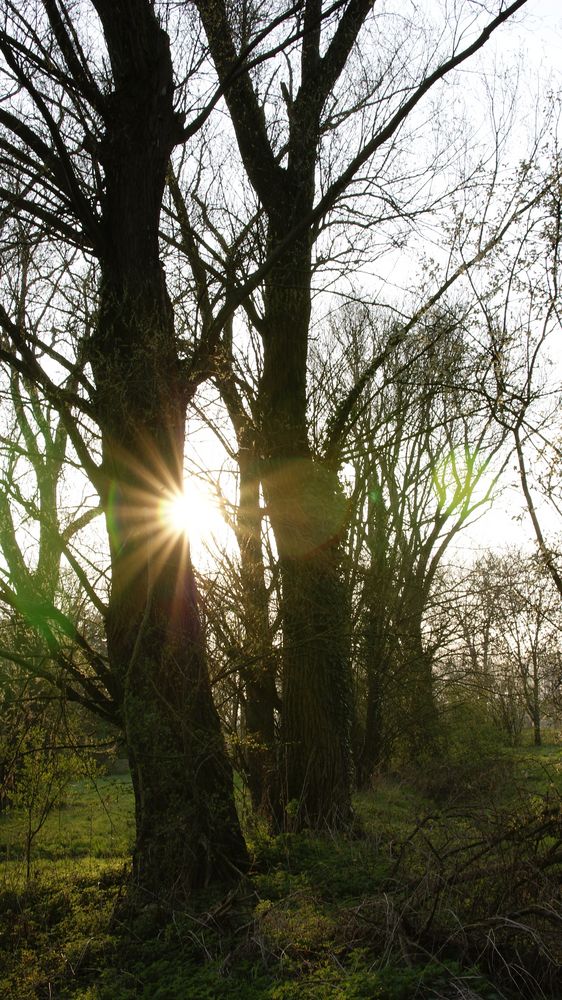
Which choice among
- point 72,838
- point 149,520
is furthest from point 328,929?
point 72,838

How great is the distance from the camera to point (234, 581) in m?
7.97

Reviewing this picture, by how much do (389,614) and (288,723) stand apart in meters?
2.15

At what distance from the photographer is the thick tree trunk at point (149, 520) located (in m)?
5.93

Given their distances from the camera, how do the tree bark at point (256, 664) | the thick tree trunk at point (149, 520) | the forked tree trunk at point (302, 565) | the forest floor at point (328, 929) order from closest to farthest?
the forest floor at point (328, 929), the thick tree trunk at point (149, 520), the tree bark at point (256, 664), the forked tree trunk at point (302, 565)

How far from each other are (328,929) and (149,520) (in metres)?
3.08

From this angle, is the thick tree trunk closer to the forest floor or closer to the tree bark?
the forest floor

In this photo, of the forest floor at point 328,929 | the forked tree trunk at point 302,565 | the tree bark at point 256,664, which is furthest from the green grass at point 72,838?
the forked tree trunk at point 302,565

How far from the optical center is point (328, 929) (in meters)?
4.71

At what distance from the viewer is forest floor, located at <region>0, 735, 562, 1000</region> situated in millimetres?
3998

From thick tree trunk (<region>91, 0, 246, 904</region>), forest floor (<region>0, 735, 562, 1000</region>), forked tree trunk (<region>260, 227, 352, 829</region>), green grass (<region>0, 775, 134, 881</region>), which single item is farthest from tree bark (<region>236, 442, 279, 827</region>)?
forest floor (<region>0, 735, 562, 1000</region>)

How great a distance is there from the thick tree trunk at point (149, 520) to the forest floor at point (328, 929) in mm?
470

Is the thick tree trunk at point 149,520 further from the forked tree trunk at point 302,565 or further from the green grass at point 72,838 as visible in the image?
the forked tree trunk at point 302,565

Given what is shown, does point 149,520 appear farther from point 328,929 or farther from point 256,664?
point 328,929

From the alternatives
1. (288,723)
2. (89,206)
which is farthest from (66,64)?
(288,723)
